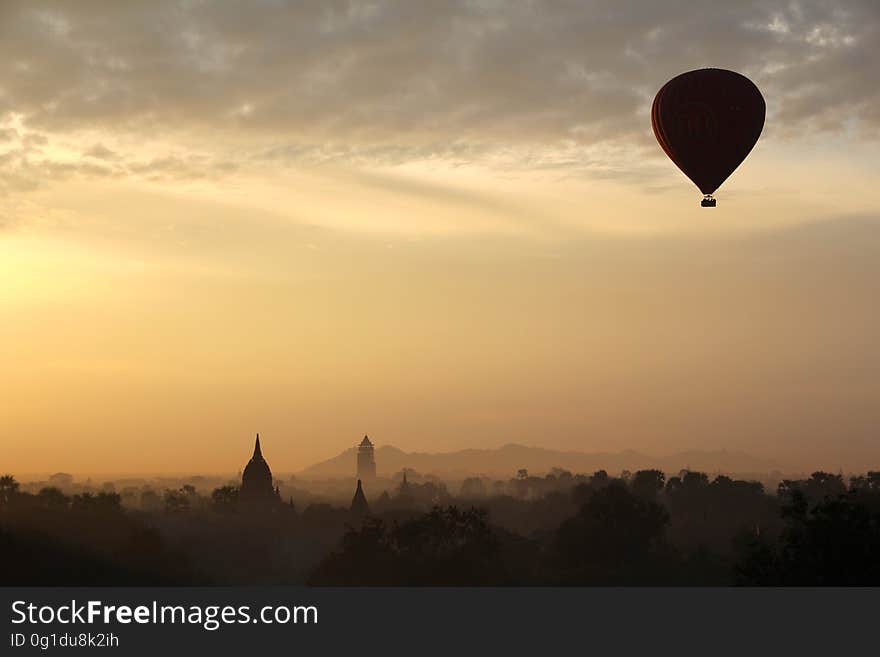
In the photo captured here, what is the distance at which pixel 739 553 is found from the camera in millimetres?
122625

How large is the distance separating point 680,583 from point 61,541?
51.0 m

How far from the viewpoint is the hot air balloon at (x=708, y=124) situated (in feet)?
205

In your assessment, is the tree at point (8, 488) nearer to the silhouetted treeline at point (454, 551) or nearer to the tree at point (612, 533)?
the silhouetted treeline at point (454, 551)

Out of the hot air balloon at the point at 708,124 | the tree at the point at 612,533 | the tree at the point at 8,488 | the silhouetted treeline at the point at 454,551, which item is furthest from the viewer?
the tree at the point at 8,488

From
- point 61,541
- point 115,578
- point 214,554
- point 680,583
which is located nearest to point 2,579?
point 115,578

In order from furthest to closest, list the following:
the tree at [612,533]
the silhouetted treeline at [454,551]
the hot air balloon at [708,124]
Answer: the tree at [612,533], the hot air balloon at [708,124], the silhouetted treeline at [454,551]

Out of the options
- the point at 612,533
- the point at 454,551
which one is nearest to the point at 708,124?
the point at 454,551

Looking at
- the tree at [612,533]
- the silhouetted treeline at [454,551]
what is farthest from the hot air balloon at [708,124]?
the tree at [612,533]

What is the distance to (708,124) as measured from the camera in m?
62.6

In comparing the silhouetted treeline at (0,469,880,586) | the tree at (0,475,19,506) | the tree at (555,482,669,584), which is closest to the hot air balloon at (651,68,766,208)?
the silhouetted treeline at (0,469,880,586)

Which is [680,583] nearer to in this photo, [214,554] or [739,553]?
[739,553]

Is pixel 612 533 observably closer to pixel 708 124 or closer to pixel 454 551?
pixel 454 551

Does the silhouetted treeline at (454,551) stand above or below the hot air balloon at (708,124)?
below

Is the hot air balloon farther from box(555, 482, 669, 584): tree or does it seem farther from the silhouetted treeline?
box(555, 482, 669, 584): tree
